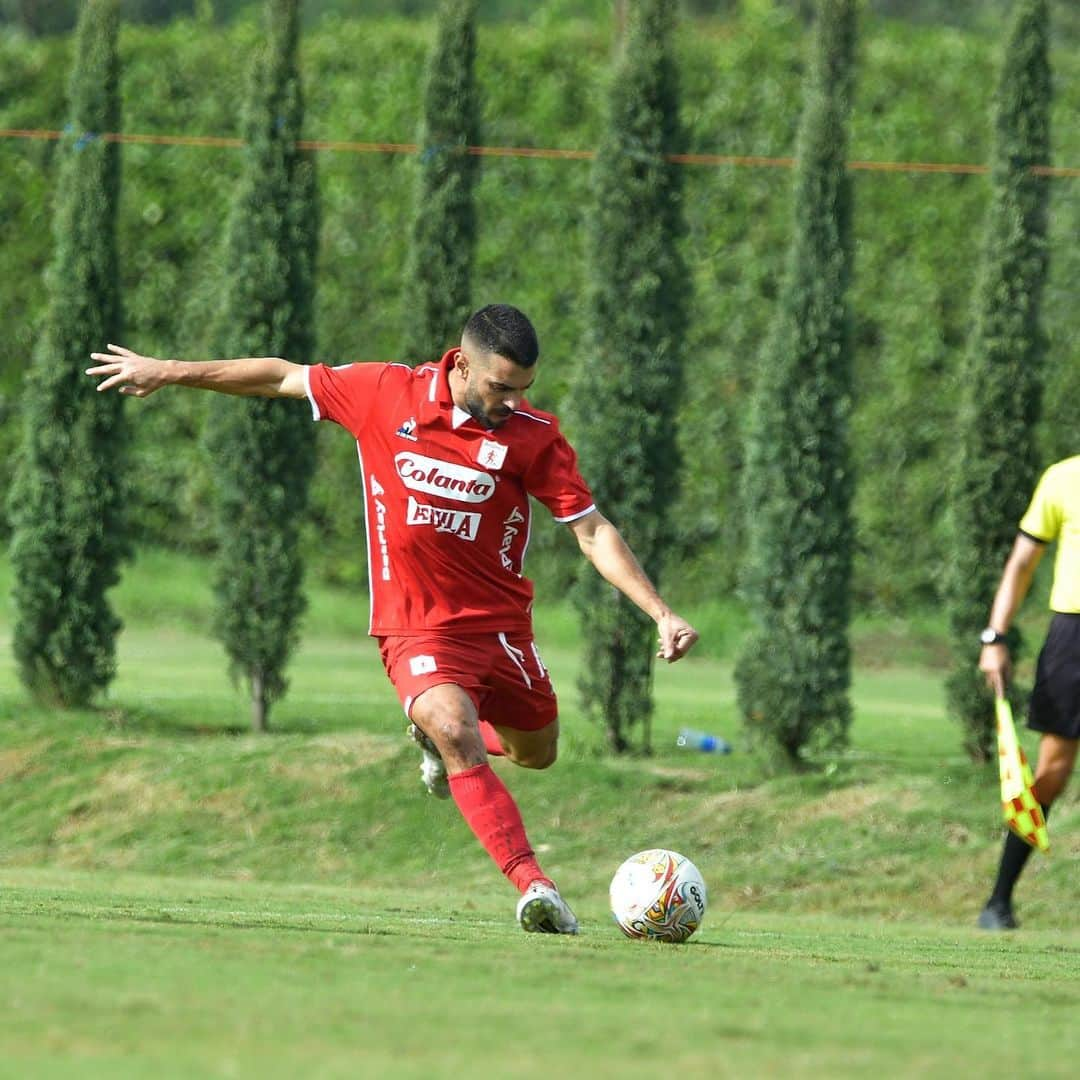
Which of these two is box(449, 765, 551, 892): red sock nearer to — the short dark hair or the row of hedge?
the short dark hair

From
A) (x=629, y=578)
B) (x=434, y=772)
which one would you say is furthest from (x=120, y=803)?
(x=629, y=578)

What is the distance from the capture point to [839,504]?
13.3 metres

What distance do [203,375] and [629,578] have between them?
184 cm

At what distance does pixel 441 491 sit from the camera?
7.76m

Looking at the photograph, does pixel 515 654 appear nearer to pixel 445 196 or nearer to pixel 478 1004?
pixel 478 1004

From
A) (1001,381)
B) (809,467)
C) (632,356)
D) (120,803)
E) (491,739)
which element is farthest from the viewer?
(632,356)

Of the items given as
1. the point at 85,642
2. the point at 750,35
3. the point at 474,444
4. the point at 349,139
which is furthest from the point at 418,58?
the point at 474,444

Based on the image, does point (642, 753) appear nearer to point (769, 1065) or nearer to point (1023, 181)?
point (1023, 181)

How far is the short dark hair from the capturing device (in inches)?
294

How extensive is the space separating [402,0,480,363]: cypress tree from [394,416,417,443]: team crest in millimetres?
6378

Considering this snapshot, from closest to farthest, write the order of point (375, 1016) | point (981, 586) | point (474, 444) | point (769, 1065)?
1. point (769, 1065)
2. point (375, 1016)
3. point (474, 444)
4. point (981, 586)

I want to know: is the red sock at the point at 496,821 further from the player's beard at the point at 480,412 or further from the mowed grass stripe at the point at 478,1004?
the player's beard at the point at 480,412

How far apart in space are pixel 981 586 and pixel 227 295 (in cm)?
583

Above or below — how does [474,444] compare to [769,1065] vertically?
above
